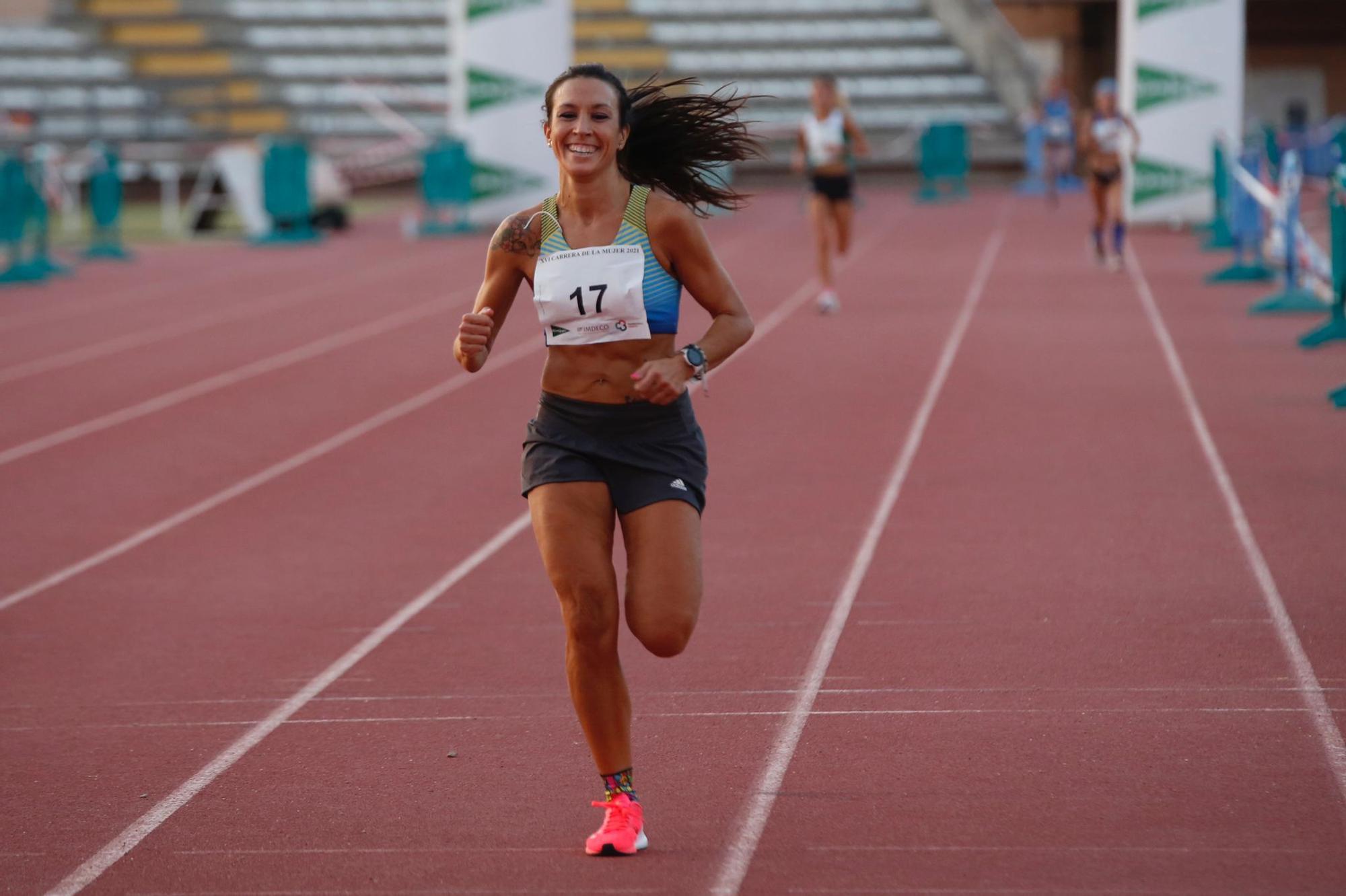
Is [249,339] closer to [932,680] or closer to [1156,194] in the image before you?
[932,680]

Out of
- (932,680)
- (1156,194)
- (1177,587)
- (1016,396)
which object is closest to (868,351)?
(1016,396)

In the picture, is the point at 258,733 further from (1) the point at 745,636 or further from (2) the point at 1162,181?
(2) the point at 1162,181

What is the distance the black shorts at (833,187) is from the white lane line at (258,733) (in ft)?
27.8

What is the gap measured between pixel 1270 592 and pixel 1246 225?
40.2 ft

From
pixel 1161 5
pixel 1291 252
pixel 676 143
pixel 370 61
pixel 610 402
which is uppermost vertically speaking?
pixel 1161 5

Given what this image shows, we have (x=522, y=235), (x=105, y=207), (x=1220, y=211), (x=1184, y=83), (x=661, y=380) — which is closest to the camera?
(x=661, y=380)

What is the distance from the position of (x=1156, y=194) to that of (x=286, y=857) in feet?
68.4

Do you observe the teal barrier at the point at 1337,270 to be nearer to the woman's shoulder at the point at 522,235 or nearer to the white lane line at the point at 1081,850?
the white lane line at the point at 1081,850

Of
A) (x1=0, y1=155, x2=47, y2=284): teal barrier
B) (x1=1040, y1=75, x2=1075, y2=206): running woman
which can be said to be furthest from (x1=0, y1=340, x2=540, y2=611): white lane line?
(x1=1040, y1=75, x2=1075, y2=206): running woman

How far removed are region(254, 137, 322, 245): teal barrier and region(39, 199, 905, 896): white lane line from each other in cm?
1554

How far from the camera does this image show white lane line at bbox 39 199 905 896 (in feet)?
14.9

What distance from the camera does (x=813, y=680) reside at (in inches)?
235

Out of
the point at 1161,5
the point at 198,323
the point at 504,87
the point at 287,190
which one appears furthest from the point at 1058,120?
the point at 198,323

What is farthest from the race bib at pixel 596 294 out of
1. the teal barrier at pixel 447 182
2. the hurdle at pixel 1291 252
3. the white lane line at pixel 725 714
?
the teal barrier at pixel 447 182
